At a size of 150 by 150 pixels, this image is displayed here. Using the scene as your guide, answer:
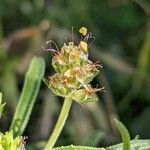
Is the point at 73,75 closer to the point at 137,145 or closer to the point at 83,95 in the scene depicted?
the point at 83,95

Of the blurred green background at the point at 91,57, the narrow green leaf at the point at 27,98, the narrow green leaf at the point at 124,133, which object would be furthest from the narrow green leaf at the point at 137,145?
the blurred green background at the point at 91,57

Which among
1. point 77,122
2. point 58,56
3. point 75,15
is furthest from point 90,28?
point 58,56

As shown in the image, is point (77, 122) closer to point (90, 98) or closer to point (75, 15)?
point (75, 15)

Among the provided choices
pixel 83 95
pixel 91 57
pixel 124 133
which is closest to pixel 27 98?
pixel 83 95

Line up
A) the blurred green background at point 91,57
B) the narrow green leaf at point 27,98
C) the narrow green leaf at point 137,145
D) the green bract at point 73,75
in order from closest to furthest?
1. the green bract at point 73,75
2. the narrow green leaf at point 137,145
3. the narrow green leaf at point 27,98
4. the blurred green background at point 91,57

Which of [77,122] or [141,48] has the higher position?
[141,48]

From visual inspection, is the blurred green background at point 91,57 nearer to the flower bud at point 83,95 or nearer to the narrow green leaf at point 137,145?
the narrow green leaf at point 137,145

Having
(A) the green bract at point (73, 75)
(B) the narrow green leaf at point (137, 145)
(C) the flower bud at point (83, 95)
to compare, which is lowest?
(B) the narrow green leaf at point (137, 145)

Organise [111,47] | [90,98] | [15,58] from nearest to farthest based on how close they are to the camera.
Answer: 1. [90,98]
2. [15,58]
3. [111,47]
